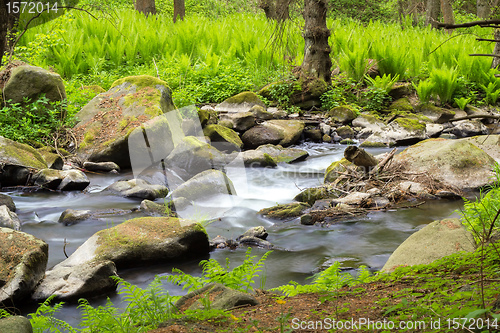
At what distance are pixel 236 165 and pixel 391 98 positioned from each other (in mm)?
5203

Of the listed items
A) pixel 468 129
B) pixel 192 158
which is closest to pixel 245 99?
pixel 192 158

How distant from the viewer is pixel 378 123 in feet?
30.2

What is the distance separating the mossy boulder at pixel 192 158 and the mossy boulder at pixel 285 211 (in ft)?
5.36

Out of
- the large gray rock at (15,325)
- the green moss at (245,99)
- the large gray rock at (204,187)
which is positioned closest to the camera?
the large gray rock at (15,325)

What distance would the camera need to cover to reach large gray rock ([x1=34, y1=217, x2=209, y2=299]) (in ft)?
10.5

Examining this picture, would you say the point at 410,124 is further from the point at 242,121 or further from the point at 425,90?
the point at 242,121

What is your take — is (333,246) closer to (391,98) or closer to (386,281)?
(386,281)

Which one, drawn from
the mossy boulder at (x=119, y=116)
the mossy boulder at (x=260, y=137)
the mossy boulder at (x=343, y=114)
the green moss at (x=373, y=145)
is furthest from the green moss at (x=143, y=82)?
the green moss at (x=373, y=145)

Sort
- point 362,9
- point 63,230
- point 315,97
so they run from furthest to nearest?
point 362,9 → point 315,97 → point 63,230

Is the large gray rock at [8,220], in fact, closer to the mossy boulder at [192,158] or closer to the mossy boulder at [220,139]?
the mossy boulder at [192,158]

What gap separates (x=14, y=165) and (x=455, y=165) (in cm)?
589

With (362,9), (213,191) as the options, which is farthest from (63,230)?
(362,9)

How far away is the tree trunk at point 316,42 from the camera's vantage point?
9.50 m

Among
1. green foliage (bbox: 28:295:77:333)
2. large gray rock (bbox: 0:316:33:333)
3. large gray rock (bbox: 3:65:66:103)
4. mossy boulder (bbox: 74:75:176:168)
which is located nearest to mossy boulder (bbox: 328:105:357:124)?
mossy boulder (bbox: 74:75:176:168)
